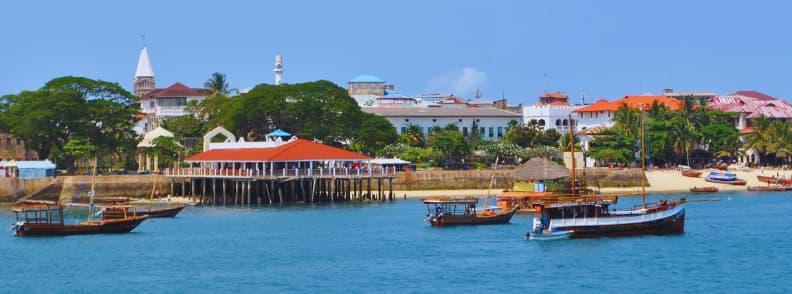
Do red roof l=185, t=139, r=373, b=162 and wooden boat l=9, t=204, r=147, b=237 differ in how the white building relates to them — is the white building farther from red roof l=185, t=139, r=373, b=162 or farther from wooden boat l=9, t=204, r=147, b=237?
wooden boat l=9, t=204, r=147, b=237

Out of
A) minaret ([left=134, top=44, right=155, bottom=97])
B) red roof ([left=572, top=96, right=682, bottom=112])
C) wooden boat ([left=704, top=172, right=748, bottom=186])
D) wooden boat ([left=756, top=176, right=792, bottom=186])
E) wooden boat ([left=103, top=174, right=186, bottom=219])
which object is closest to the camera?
wooden boat ([left=103, top=174, right=186, bottom=219])

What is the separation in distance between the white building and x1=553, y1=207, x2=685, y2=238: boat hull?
7318 cm

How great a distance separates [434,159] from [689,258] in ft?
198

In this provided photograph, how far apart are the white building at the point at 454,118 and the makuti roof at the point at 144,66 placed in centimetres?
5108

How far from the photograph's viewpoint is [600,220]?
60.9m

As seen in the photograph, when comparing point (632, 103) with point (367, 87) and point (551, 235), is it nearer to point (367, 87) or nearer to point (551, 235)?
point (367, 87)

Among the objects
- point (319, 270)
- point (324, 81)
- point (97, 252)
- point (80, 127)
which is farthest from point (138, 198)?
point (319, 270)

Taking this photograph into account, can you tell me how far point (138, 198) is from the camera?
9462 cm

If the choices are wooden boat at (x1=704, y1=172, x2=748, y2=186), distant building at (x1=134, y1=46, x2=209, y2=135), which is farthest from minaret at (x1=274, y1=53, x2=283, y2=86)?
wooden boat at (x1=704, y1=172, x2=748, y2=186)

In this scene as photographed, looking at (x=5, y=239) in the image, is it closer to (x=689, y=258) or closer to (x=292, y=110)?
(x=689, y=258)

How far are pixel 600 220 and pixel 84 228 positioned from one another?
2494 centimetres

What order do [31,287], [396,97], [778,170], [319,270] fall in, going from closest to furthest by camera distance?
[31,287], [319,270], [778,170], [396,97]

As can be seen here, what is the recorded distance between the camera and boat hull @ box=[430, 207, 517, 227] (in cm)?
6894

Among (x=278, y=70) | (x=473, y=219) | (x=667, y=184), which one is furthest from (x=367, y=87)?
(x=473, y=219)
